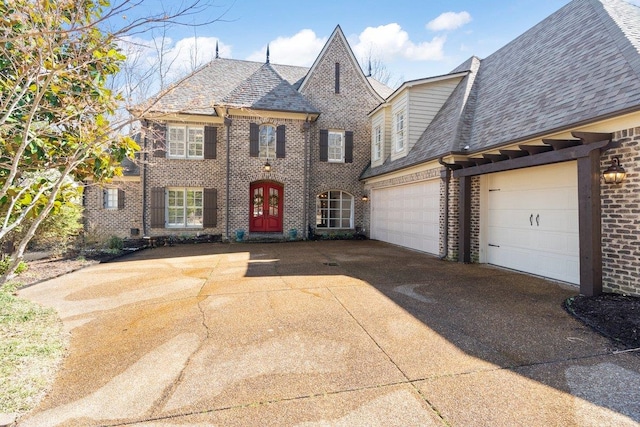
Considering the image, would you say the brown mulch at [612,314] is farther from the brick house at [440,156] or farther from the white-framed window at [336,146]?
the white-framed window at [336,146]

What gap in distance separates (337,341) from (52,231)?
844cm

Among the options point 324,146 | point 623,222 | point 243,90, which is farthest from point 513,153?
point 243,90

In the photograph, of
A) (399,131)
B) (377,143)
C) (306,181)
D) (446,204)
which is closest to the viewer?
(446,204)

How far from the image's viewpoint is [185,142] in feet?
42.9

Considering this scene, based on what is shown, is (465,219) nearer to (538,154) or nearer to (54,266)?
(538,154)

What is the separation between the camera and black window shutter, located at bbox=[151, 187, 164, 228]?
1283cm

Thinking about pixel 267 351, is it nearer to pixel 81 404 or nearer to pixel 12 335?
pixel 81 404

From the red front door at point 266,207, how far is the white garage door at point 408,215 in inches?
164

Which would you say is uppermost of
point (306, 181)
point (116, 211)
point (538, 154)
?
point (306, 181)

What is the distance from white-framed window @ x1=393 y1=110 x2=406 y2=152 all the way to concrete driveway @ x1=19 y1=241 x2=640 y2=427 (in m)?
6.58

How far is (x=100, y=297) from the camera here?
5.29 meters

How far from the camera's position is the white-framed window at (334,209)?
1432 centimetres

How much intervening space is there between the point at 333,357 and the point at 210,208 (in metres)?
11.1

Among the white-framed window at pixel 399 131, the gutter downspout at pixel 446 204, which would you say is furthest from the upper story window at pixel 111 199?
the gutter downspout at pixel 446 204
